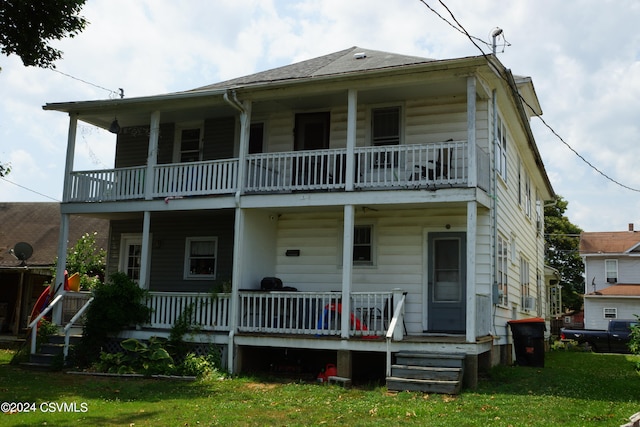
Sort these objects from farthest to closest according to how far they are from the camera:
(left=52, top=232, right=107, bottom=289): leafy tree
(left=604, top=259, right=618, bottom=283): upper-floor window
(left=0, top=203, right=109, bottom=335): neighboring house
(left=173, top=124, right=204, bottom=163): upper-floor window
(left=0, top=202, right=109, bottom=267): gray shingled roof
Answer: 1. (left=604, top=259, right=618, bottom=283): upper-floor window
2. (left=0, top=202, right=109, bottom=267): gray shingled roof
3. (left=0, top=203, right=109, bottom=335): neighboring house
4. (left=52, top=232, right=107, bottom=289): leafy tree
5. (left=173, top=124, right=204, bottom=163): upper-floor window

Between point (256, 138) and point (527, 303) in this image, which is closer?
point (256, 138)

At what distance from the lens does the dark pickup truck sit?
1099 inches

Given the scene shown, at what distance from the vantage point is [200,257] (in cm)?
1759

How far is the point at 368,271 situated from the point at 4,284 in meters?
16.6

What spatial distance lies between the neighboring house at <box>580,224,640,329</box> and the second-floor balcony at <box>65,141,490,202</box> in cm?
2870

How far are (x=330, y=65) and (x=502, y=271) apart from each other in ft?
21.9

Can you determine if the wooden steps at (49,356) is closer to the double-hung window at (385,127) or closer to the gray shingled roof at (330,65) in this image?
the gray shingled roof at (330,65)

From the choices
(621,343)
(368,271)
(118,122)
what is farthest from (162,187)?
(621,343)

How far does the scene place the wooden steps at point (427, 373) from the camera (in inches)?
446

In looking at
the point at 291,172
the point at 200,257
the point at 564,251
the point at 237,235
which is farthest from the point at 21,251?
the point at 564,251

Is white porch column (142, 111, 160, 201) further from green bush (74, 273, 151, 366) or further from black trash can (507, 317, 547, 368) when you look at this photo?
black trash can (507, 317, 547, 368)

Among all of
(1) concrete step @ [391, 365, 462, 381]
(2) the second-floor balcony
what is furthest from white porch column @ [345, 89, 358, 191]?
(1) concrete step @ [391, 365, 462, 381]

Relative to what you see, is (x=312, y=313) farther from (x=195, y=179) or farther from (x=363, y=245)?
(x=195, y=179)

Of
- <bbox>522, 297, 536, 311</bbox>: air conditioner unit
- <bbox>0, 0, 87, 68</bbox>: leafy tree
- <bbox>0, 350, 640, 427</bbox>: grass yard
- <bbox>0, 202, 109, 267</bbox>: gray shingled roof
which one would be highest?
<bbox>0, 0, 87, 68</bbox>: leafy tree
